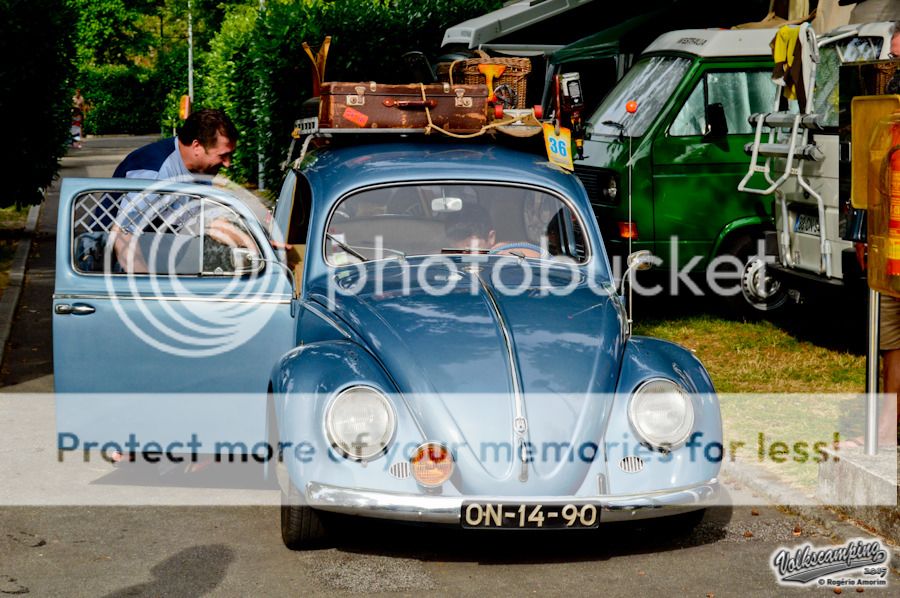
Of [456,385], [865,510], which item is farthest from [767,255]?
[456,385]

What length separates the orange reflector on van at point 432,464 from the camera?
5.36m

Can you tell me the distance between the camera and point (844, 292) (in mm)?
9844

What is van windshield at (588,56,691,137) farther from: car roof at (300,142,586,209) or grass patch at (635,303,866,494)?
car roof at (300,142,586,209)

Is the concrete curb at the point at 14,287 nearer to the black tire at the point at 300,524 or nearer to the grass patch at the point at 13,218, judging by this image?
the grass patch at the point at 13,218

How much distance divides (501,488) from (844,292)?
5.41m

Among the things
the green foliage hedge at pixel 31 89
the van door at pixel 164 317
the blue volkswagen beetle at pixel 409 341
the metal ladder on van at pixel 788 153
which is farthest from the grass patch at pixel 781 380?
the green foliage hedge at pixel 31 89

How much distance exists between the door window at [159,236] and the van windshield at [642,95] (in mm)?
5849

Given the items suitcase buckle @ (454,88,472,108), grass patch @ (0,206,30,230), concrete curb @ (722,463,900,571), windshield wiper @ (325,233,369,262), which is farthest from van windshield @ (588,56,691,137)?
grass patch @ (0,206,30,230)

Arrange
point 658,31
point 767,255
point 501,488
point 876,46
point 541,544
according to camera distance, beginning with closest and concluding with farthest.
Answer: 1. point 501,488
2. point 541,544
3. point 876,46
4. point 767,255
5. point 658,31

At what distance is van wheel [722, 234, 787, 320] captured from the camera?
11703 millimetres

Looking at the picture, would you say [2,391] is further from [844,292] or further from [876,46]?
[876,46]

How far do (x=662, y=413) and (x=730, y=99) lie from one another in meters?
7.19

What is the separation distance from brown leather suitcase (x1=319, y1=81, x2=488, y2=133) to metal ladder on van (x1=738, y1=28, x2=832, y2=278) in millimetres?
3358

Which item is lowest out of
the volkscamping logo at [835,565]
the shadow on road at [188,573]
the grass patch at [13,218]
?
the volkscamping logo at [835,565]
